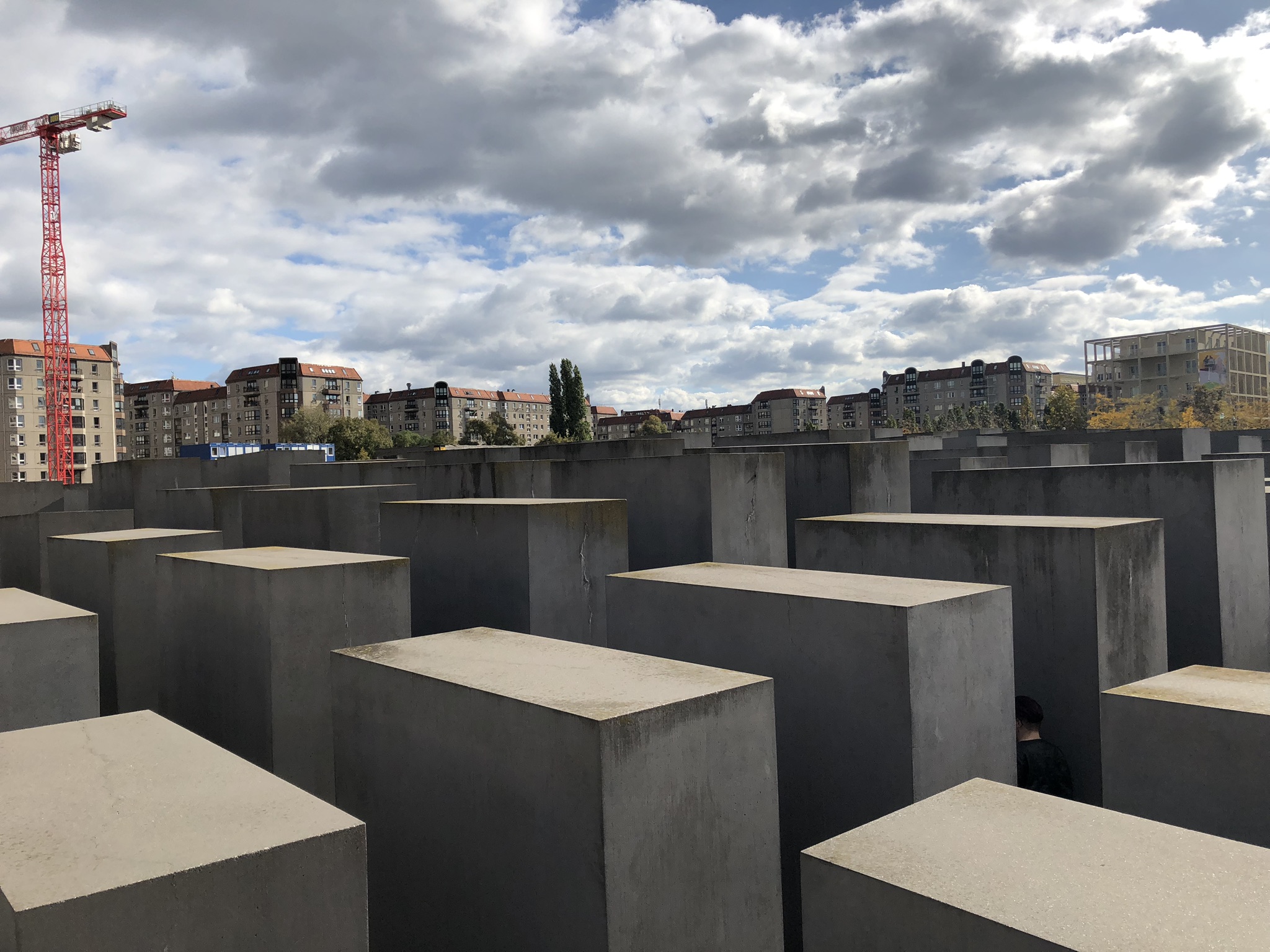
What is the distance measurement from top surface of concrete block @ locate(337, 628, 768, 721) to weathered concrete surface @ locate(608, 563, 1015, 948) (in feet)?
3.32

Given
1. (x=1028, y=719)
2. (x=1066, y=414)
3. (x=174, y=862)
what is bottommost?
(x=1028, y=719)

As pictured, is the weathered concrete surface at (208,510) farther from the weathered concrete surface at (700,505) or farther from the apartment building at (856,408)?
the apartment building at (856,408)

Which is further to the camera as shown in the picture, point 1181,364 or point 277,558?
point 1181,364

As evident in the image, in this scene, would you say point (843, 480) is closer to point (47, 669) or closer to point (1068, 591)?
point (1068, 591)

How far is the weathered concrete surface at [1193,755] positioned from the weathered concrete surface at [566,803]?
2.27 metres

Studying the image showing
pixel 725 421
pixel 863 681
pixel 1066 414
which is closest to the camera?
pixel 863 681

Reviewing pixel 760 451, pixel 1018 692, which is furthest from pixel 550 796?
pixel 760 451

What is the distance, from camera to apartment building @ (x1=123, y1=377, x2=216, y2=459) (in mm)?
104312

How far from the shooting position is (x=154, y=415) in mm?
105125

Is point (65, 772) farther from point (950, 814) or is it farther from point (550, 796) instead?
point (950, 814)

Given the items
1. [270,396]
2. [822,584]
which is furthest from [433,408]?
[822,584]

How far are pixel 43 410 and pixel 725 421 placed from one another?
286 ft

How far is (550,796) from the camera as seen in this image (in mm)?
3936

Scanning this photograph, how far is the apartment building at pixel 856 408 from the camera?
136750 millimetres
